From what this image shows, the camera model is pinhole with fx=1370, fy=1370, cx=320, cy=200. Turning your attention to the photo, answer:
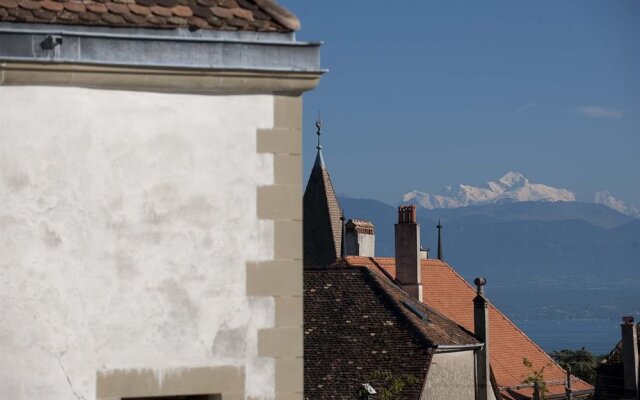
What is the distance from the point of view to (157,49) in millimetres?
6762

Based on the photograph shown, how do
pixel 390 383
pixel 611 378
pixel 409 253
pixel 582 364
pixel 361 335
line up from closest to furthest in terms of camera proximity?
pixel 390 383
pixel 361 335
pixel 409 253
pixel 611 378
pixel 582 364

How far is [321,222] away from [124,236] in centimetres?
5057

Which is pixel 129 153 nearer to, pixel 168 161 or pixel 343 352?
pixel 168 161

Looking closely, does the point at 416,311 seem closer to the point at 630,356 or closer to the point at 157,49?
the point at 630,356

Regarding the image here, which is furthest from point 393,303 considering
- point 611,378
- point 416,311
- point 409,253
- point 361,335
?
point 611,378

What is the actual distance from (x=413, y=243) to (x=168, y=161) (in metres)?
43.4

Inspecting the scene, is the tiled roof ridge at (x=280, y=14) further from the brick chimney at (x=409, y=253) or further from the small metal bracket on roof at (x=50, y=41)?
the brick chimney at (x=409, y=253)

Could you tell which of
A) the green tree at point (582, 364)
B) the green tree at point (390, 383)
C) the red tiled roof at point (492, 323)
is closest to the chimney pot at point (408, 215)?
the red tiled roof at point (492, 323)

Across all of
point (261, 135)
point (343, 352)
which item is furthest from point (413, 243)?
point (261, 135)

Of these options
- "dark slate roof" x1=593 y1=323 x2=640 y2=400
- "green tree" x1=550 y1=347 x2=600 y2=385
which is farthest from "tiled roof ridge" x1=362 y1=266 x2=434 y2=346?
"green tree" x1=550 y1=347 x2=600 y2=385

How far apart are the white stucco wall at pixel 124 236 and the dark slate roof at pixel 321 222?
1881 inches

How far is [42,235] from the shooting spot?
6559 mm

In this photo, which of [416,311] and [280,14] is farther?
[416,311]

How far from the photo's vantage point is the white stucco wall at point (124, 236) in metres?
6.51
